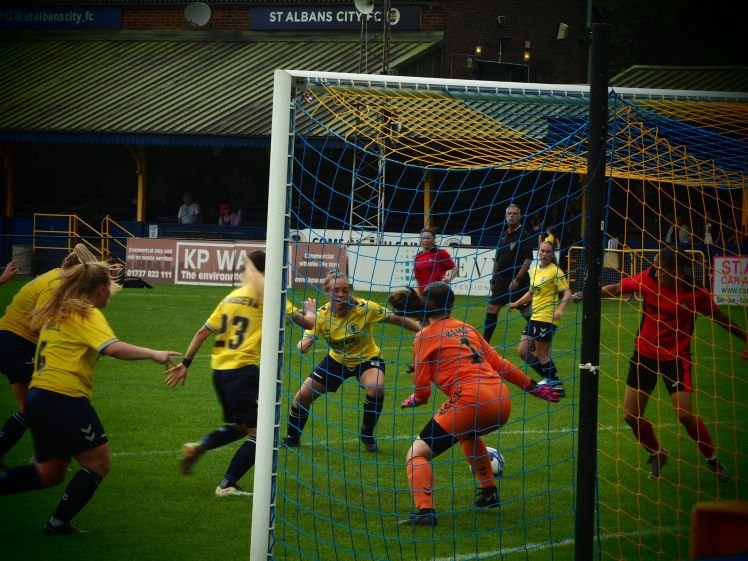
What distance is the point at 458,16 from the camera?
3331cm

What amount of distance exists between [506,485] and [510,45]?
27366mm

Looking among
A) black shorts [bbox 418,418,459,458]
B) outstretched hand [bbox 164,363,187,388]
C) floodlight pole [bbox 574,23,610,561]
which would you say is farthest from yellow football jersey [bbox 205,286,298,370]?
floodlight pole [bbox 574,23,610,561]

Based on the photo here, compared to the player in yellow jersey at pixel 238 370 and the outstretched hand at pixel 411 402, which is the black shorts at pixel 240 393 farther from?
the outstretched hand at pixel 411 402

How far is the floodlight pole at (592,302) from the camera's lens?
5.29m

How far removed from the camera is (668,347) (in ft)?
28.8

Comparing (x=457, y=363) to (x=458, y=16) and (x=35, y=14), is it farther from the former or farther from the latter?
(x=35, y=14)

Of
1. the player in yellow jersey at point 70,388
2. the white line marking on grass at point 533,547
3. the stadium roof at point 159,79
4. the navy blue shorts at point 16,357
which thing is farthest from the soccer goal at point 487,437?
the stadium roof at point 159,79

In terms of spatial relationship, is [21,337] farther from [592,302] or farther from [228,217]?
[228,217]

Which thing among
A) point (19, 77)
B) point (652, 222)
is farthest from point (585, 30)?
point (19, 77)

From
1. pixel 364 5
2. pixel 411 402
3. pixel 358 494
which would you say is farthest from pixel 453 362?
pixel 364 5

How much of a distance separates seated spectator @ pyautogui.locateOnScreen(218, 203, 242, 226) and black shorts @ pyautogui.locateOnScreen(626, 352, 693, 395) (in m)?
22.8

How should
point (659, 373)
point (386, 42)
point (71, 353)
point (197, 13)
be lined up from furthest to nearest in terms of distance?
1. point (197, 13)
2. point (386, 42)
3. point (659, 373)
4. point (71, 353)

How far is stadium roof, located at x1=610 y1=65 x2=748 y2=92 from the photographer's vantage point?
30.7m

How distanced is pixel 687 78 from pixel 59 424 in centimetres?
2813
